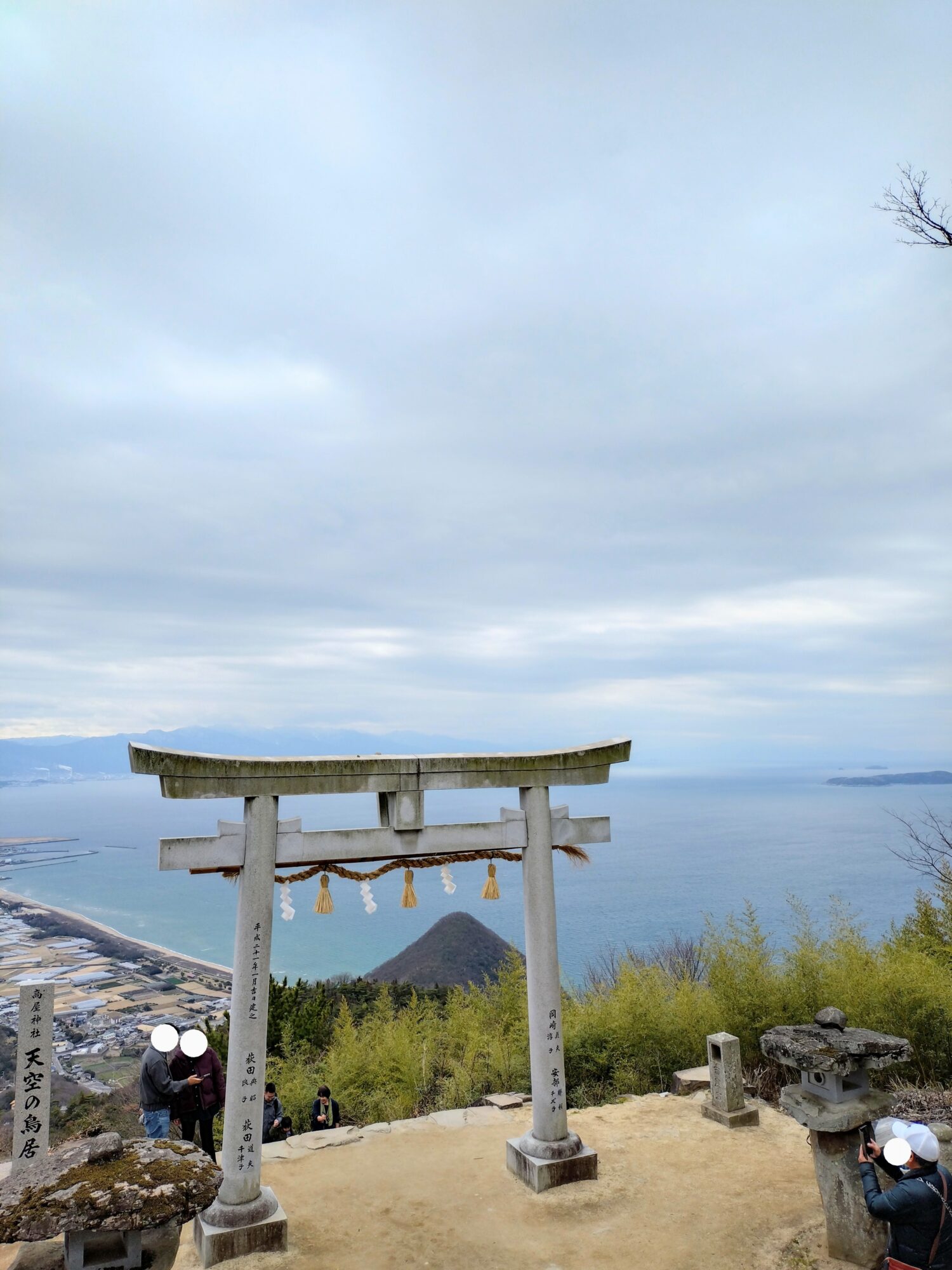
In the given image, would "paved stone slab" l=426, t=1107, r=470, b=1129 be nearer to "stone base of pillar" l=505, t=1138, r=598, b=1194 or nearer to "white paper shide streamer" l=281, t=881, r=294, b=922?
"stone base of pillar" l=505, t=1138, r=598, b=1194

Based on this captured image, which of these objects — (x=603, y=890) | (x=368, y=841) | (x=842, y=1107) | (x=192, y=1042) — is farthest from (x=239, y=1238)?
(x=603, y=890)

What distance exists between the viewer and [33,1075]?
6059 millimetres

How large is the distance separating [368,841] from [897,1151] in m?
4.41

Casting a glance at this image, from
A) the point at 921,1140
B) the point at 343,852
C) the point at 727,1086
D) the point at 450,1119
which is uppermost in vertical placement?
the point at 343,852

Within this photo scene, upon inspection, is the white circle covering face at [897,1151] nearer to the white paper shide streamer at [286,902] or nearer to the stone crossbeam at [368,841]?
the stone crossbeam at [368,841]

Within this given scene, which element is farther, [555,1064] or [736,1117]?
[736,1117]

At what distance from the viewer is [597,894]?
231 feet

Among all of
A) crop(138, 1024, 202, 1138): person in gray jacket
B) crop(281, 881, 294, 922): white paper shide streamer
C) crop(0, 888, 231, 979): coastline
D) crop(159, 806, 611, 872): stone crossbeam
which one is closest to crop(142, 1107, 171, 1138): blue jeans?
crop(138, 1024, 202, 1138): person in gray jacket

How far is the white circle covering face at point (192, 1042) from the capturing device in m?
6.36

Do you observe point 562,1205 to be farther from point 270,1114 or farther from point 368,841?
point 368,841

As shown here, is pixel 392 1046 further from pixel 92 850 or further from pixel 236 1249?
pixel 92 850

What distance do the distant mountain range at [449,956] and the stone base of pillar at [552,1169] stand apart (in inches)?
1115

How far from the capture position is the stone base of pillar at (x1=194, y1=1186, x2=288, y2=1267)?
5.86 meters

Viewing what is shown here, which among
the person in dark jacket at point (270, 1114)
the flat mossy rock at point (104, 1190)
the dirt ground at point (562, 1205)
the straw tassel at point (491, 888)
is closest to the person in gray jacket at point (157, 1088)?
the dirt ground at point (562, 1205)
